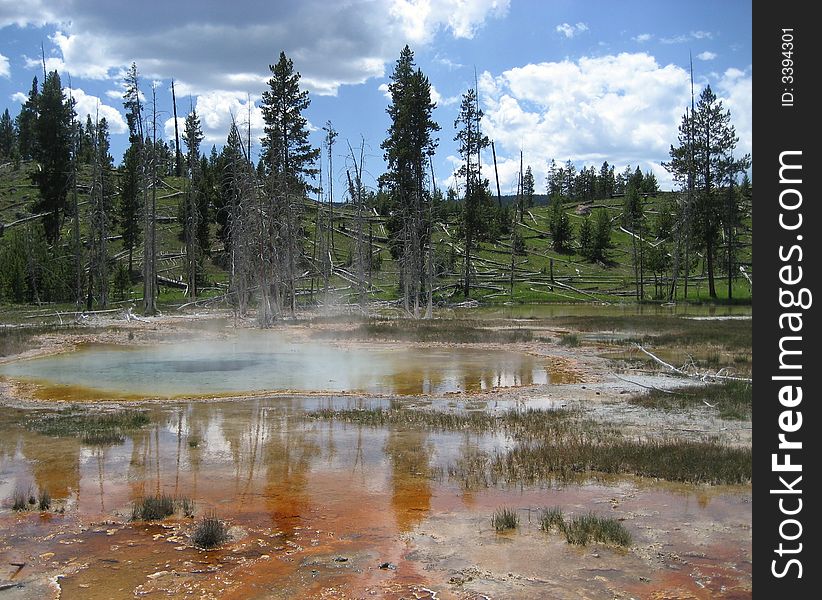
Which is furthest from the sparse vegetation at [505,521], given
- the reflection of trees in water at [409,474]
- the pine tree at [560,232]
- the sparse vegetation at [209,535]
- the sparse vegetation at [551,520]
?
the pine tree at [560,232]

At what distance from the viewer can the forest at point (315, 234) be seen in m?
44.3

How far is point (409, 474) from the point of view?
11.0m

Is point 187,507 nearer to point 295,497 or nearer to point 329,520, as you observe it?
point 295,497

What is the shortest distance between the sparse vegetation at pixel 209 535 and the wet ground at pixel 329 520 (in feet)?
0.34

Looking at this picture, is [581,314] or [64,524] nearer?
[64,524]

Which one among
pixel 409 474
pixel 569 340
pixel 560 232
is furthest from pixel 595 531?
pixel 560 232

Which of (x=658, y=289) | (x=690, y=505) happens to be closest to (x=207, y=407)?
(x=690, y=505)

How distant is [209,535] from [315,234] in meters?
50.1

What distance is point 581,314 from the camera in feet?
148

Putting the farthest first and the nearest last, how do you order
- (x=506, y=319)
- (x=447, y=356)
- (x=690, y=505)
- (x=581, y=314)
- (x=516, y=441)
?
(x=581, y=314)
(x=506, y=319)
(x=447, y=356)
(x=516, y=441)
(x=690, y=505)

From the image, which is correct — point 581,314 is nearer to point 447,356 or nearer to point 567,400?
point 447,356

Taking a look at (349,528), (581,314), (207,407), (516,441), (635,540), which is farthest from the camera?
(581,314)

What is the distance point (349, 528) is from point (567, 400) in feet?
31.3
